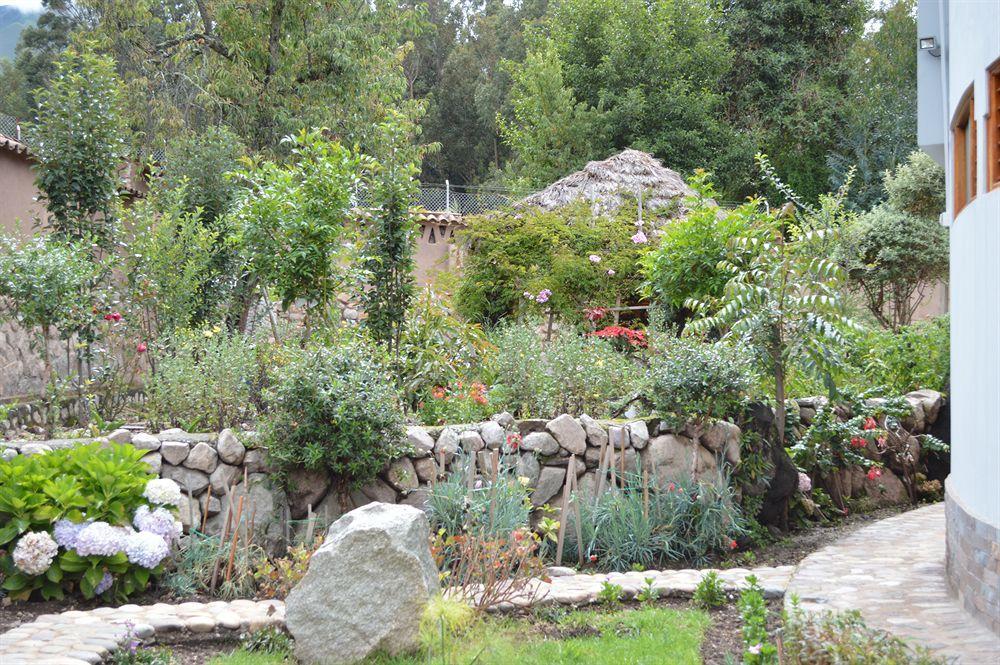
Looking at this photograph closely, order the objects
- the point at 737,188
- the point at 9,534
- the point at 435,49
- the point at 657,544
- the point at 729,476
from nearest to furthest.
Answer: the point at 9,534, the point at 657,544, the point at 729,476, the point at 737,188, the point at 435,49

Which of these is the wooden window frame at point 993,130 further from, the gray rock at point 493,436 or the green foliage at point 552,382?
the gray rock at point 493,436

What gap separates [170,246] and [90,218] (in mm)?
761

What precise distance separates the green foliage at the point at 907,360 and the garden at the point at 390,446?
0.06 meters

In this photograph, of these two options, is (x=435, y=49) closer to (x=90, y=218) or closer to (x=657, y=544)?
(x=90, y=218)

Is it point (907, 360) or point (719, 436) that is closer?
point (719, 436)

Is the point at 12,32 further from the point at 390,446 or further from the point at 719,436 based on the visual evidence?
the point at 719,436

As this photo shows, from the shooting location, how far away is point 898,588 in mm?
5926

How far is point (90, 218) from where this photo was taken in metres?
8.58

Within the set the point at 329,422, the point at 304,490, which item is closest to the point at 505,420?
the point at 329,422

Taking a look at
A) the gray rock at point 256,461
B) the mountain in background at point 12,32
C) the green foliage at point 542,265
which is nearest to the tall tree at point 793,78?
the green foliage at point 542,265

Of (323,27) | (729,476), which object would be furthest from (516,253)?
(729,476)

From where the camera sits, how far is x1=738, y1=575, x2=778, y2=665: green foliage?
409cm

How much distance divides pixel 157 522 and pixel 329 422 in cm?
130

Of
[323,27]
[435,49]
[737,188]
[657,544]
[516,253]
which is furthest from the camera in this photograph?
[435,49]
